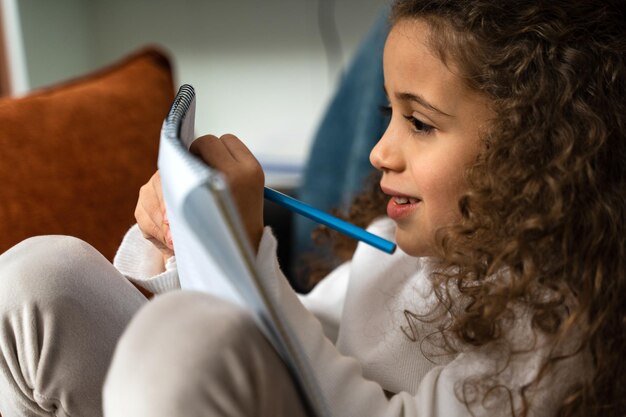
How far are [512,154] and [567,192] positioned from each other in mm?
59

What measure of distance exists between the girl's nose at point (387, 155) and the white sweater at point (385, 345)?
0.12 meters

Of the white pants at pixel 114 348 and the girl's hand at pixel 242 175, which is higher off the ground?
the girl's hand at pixel 242 175

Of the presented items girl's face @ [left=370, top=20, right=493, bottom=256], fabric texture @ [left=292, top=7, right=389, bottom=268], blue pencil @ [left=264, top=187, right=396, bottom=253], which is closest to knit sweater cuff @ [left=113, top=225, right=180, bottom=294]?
blue pencil @ [left=264, top=187, right=396, bottom=253]

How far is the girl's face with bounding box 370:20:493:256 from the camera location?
657 mm

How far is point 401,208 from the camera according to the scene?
71 cm

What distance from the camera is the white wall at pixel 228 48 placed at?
1.67 meters

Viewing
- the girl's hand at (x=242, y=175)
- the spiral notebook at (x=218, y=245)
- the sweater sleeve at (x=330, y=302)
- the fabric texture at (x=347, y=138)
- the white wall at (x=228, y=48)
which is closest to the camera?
the spiral notebook at (x=218, y=245)

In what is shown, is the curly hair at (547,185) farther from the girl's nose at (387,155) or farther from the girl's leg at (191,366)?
the girl's leg at (191,366)

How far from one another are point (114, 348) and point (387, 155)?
314 millimetres

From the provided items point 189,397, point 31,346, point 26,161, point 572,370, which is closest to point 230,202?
point 189,397

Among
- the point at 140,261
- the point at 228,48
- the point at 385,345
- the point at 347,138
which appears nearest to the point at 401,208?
the point at 385,345

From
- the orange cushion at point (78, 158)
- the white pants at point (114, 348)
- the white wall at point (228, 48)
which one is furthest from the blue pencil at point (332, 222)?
the white wall at point (228, 48)

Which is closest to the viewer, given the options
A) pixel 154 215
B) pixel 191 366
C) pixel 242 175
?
pixel 191 366

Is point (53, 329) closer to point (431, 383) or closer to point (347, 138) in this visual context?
point (431, 383)
